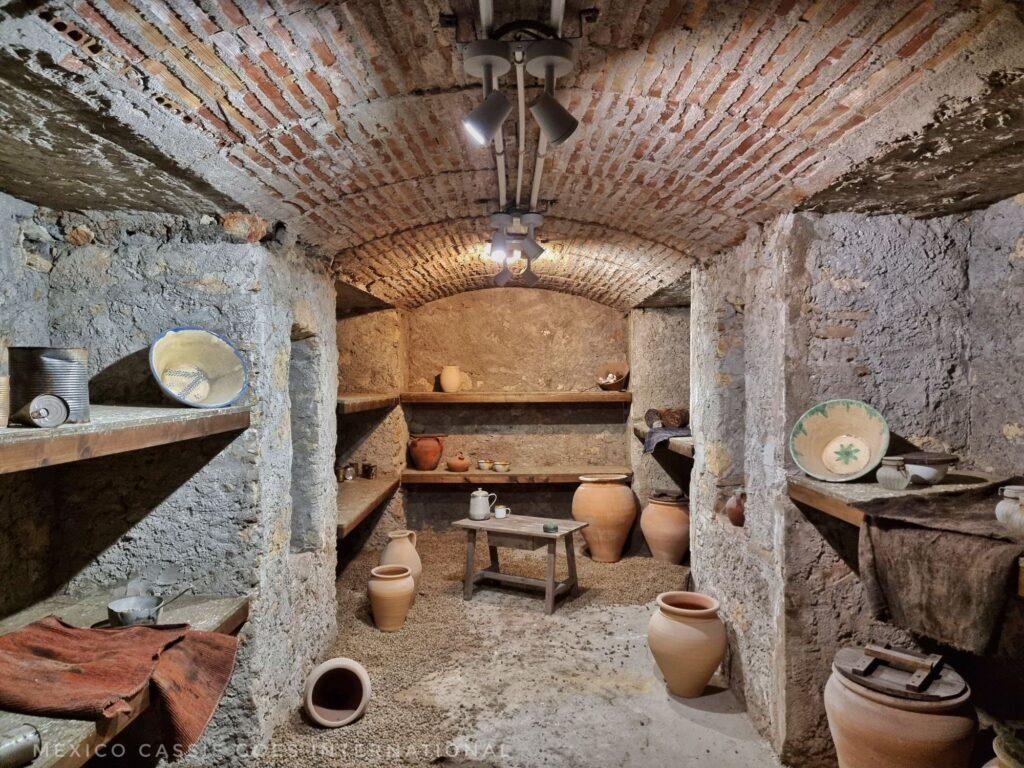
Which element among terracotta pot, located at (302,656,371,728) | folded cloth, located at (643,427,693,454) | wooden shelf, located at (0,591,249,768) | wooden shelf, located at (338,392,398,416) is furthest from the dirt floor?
wooden shelf, located at (338,392,398,416)

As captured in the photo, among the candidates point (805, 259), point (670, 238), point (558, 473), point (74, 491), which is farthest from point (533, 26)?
point (558, 473)

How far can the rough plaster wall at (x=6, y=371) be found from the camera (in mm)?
2492

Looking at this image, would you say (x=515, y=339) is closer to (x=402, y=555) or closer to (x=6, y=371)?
(x=402, y=555)

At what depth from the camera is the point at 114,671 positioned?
189 centimetres

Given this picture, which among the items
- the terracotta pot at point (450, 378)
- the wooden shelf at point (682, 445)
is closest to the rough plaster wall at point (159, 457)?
the wooden shelf at point (682, 445)

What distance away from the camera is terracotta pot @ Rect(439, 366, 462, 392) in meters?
6.36

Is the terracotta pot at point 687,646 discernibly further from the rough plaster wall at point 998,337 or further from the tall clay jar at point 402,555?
the tall clay jar at point 402,555

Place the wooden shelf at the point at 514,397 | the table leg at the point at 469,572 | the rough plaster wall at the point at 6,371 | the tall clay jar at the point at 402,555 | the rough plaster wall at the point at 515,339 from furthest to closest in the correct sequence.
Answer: the rough plaster wall at the point at 515,339
the wooden shelf at the point at 514,397
the table leg at the point at 469,572
the tall clay jar at the point at 402,555
the rough plaster wall at the point at 6,371

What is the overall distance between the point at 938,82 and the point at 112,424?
8.38 feet

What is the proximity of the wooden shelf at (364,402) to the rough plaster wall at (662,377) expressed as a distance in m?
2.34

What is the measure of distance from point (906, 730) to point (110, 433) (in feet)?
9.05

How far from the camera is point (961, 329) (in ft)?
9.02

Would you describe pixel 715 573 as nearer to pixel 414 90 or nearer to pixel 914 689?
pixel 914 689

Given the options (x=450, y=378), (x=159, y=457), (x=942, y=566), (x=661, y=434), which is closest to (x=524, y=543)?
(x=661, y=434)
